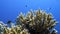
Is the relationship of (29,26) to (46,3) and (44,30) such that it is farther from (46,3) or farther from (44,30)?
(46,3)

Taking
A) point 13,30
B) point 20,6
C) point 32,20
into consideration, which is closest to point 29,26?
point 32,20

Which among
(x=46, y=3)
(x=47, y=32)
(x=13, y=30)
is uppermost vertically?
(x=46, y=3)

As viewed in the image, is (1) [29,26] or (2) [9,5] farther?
(2) [9,5]

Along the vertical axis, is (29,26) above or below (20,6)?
below

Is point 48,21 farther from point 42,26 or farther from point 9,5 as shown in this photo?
point 9,5

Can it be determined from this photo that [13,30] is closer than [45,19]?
Yes

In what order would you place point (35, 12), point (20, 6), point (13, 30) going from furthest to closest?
1. point (20, 6)
2. point (35, 12)
3. point (13, 30)

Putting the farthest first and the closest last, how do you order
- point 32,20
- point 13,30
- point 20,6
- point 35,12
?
point 20,6 → point 35,12 → point 32,20 → point 13,30

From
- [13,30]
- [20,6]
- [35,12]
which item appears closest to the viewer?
[13,30]

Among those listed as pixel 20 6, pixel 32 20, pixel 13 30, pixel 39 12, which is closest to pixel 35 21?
pixel 32 20
